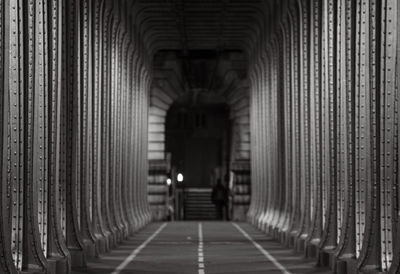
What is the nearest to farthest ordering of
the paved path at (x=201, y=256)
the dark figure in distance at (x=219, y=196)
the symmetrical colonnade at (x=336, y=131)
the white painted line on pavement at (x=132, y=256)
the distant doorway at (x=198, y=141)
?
the symmetrical colonnade at (x=336, y=131), the paved path at (x=201, y=256), the white painted line on pavement at (x=132, y=256), the dark figure in distance at (x=219, y=196), the distant doorway at (x=198, y=141)

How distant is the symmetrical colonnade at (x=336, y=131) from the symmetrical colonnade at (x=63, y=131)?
15.7 feet

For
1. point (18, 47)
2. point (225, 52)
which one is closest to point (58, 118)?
point (18, 47)

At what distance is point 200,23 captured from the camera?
4019 cm

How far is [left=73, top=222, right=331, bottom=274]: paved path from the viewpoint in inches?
800

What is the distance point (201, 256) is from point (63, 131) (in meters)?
5.18

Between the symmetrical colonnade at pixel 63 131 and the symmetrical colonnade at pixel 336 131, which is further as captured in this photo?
the symmetrical colonnade at pixel 336 131

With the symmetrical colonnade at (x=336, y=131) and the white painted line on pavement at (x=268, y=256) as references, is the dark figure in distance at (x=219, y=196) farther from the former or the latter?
the white painted line on pavement at (x=268, y=256)

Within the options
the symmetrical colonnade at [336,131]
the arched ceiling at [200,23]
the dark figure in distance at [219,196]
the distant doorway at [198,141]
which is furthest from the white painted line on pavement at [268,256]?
the distant doorway at [198,141]

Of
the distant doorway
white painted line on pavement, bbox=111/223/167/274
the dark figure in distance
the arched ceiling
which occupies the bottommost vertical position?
white painted line on pavement, bbox=111/223/167/274

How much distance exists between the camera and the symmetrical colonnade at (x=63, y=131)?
50.5 feet

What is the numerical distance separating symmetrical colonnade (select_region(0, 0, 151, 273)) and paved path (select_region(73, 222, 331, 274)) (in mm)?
687

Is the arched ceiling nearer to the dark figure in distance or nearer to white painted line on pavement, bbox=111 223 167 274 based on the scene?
white painted line on pavement, bbox=111 223 167 274

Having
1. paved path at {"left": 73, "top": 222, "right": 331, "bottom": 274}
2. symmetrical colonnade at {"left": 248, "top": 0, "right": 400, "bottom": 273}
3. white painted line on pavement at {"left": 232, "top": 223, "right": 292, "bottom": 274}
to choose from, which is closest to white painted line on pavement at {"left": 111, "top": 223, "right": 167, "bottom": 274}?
paved path at {"left": 73, "top": 222, "right": 331, "bottom": 274}

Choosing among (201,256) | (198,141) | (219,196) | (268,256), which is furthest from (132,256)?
(198,141)
